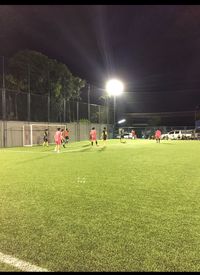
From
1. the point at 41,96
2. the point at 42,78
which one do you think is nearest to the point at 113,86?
the point at 42,78

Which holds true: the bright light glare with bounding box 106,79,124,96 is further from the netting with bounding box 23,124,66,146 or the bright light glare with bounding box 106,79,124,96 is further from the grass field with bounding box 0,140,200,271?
the grass field with bounding box 0,140,200,271

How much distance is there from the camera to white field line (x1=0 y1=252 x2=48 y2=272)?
13.1 feet

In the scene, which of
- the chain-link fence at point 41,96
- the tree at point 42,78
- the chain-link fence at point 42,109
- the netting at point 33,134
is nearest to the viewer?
the chain-link fence at point 42,109

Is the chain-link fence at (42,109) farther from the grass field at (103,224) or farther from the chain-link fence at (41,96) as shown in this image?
the grass field at (103,224)

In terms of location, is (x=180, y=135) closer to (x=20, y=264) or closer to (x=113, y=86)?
(x=113, y=86)

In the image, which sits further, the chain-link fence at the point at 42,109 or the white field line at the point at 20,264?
the chain-link fence at the point at 42,109

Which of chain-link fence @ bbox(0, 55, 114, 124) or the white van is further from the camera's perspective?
the white van

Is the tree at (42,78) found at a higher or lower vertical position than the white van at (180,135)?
higher

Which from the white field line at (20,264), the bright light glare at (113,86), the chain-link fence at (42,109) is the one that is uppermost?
the bright light glare at (113,86)

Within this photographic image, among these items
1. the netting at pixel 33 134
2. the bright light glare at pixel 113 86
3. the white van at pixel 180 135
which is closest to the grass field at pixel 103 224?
the netting at pixel 33 134

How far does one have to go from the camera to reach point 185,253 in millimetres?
4469

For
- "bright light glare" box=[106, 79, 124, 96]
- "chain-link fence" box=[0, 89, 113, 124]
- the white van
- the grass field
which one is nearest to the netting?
"chain-link fence" box=[0, 89, 113, 124]

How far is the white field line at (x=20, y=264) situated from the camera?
13.1ft

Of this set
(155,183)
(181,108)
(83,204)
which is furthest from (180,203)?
(181,108)
